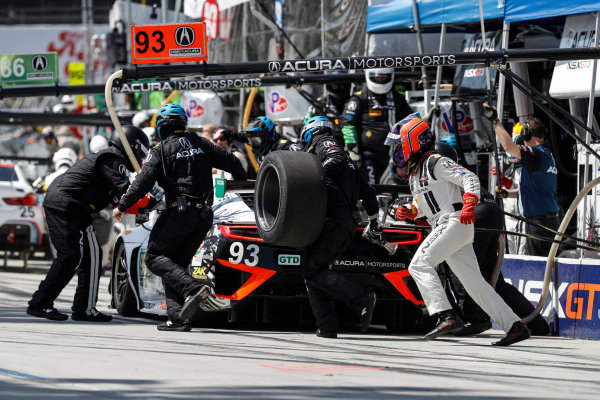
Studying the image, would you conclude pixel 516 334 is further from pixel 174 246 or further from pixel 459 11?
pixel 459 11

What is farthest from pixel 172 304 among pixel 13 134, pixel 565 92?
pixel 13 134

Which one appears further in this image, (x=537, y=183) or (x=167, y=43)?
(x=537, y=183)

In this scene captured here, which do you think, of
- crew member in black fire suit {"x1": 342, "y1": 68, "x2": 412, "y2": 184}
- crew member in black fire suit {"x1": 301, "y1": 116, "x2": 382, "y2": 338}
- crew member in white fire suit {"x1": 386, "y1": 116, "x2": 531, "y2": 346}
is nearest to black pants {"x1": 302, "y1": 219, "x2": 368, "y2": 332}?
crew member in black fire suit {"x1": 301, "y1": 116, "x2": 382, "y2": 338}

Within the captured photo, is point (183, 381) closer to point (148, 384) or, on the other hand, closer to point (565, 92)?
point (148, 384)

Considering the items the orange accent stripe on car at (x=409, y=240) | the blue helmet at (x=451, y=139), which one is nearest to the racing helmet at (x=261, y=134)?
the orange accent stripe on car at (x=409, y=240)

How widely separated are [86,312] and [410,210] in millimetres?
3063

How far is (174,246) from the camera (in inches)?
383

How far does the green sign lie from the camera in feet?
55.9

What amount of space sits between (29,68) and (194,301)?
9.13m

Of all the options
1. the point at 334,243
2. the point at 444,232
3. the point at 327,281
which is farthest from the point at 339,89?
the point at 327,281

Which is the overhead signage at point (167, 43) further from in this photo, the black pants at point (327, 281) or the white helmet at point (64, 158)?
the white helmet at point (64, 158)

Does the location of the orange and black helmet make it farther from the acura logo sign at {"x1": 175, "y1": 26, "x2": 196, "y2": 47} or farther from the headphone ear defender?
the headphone ear defender

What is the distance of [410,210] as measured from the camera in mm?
9711

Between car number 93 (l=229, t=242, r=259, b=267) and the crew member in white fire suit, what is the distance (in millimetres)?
1246
